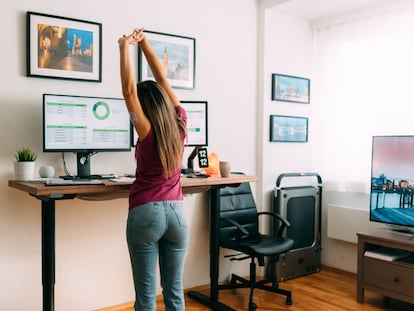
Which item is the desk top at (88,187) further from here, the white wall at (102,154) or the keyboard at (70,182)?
the white wall at (102,154)

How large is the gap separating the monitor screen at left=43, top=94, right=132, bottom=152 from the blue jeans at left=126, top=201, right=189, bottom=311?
0.89 metres

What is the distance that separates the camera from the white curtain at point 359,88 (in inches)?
141

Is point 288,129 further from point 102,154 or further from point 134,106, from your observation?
point 134,106

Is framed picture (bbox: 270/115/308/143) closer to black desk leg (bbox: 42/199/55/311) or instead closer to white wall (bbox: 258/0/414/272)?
white wall (bbox: 258/0/414/272)

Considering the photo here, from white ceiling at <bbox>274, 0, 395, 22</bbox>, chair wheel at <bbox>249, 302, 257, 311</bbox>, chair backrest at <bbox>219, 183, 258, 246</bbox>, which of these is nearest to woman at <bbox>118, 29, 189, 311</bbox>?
chair wheel at <bbox>249, 302, 257, 311</bbox>

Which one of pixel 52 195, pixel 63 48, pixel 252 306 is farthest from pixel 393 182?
pixel 63 48

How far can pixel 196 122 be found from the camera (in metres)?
3.26

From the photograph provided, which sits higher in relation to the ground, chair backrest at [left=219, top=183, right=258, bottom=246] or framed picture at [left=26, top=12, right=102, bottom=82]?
framed picture at [left=26, top=12, right=102, bottom=82]

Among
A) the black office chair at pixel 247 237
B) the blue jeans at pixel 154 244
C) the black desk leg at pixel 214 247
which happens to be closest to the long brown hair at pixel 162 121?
the blue jeans at pixel 154 244

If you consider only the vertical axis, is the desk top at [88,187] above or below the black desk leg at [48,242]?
above

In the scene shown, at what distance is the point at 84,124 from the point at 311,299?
2137 millimetres

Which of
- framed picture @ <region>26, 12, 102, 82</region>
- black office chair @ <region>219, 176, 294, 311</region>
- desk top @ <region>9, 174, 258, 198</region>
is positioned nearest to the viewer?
desk top @ <region>9, 174, 258, 198</region>

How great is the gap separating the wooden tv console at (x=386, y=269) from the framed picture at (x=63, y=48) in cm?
231

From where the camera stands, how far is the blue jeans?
1925 mm
